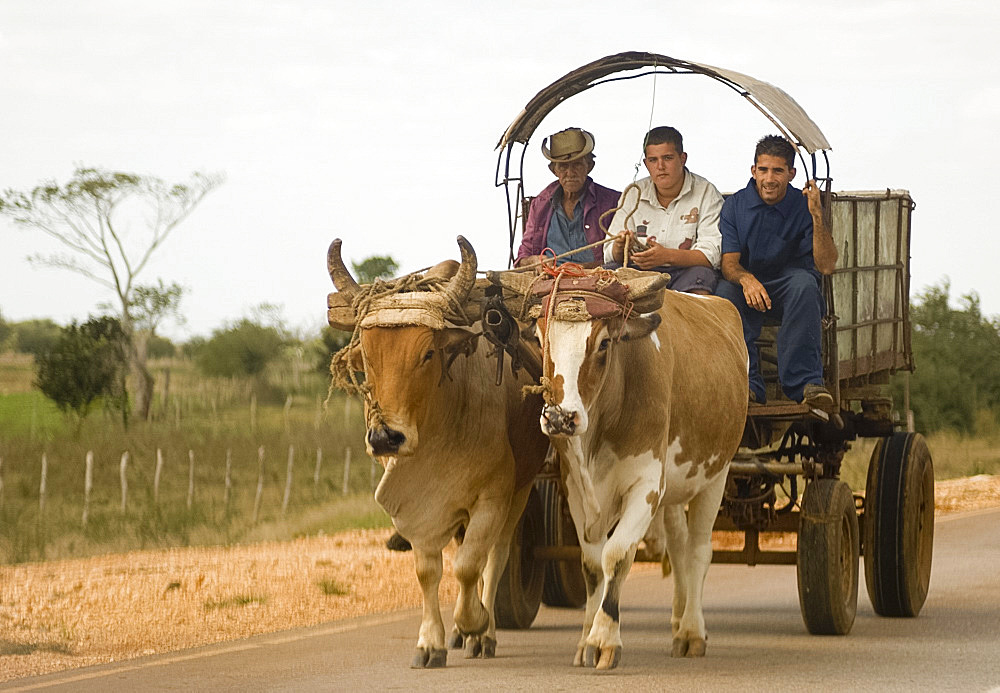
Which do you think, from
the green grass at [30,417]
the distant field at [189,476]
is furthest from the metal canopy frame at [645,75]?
the green grass at [30,417]

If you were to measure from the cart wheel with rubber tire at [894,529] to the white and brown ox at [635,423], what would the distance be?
5.34 feet

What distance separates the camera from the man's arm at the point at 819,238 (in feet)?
27.7

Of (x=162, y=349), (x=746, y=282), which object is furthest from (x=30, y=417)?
(x=746, y=282)

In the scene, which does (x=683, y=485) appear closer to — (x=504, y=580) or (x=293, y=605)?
(x=504, y=580)

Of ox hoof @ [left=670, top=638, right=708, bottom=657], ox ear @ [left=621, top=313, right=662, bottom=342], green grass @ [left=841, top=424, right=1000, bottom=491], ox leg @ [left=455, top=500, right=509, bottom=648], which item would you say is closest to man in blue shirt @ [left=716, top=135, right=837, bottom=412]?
ox hoof @ [left=670, top=638, right=708, bottom=657]

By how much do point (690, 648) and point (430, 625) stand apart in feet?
4.98

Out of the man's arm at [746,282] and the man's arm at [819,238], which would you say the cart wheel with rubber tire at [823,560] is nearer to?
the man's arm at [746,282]

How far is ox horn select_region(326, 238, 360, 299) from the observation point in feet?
23.3

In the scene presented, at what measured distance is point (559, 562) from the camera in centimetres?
989

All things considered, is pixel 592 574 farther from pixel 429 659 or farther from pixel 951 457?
pixel 951 457

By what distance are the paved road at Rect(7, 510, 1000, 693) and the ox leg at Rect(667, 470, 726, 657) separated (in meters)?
0.16

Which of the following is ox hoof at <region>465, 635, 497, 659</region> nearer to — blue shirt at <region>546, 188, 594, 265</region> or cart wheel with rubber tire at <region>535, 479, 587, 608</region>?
cart wheel with rubber tire at <region>535, 479, 587, 608</region>

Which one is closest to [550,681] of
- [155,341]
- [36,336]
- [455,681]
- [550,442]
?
[455,681]

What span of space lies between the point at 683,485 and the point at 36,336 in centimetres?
6615
